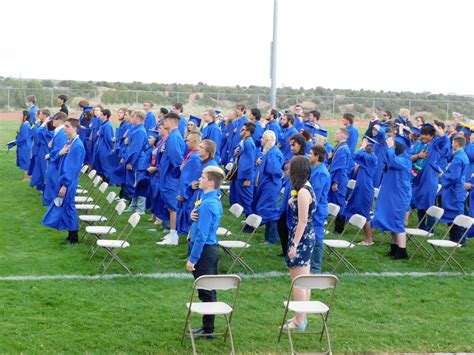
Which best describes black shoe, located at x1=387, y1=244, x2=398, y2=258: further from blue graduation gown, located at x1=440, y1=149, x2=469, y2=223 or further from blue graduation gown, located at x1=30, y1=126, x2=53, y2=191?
blue graduation gown, located at x1=30, y1=126, x2=53, y2=191

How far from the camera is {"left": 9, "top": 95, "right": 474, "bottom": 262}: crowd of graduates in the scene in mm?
10594

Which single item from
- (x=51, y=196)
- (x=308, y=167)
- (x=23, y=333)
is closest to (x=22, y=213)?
(x=51, y=196)

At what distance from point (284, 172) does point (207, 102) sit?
4180cm

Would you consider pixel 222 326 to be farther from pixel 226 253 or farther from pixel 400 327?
pixel 226 253

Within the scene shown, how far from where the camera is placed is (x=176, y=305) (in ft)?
28.1

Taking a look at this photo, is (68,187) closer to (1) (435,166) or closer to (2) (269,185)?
(2) (269,185)

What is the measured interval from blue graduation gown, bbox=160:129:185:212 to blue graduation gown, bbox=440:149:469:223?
4.58m

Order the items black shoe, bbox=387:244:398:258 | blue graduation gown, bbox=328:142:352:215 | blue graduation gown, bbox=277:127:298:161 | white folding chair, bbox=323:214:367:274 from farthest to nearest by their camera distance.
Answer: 1. blue graduation gown, bbox=277:127:298:161
2. blue graduation gown, bbox=328:142:352:215
3. black shoe, bbox=387:244:398:258
4. white folding chair, bbox=323:214:367:274

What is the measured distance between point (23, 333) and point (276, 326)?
265 cm

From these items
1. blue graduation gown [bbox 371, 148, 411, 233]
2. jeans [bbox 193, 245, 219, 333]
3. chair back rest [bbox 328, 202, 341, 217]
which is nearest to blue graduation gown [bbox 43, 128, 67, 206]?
chair back rest [bbox 328, 202, 341, 217]

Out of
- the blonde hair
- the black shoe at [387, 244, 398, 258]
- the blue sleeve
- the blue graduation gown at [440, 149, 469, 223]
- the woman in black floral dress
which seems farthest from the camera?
the blue graduation gown at [440, 149, 469, 223]

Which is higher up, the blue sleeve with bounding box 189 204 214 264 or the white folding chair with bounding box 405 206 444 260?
the blue sleeve with bounding box 189 204 214 264

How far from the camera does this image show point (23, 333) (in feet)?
24.3

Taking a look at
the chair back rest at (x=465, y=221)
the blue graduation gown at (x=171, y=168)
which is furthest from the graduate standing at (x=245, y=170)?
the chair back rest at (x=465, y=221)
